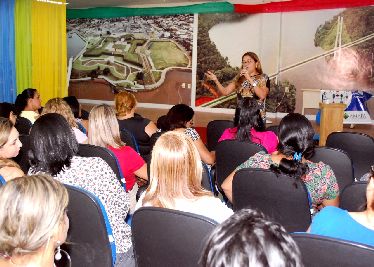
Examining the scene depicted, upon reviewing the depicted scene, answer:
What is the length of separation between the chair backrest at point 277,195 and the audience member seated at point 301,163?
0.07m

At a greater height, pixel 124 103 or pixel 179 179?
pixel 124 103

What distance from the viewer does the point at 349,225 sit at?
1651 millimetres

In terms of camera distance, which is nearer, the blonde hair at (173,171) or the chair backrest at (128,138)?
the blonde hair at (173,171)

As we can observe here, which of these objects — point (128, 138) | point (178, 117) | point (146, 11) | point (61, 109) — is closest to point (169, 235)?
point (178, 117)

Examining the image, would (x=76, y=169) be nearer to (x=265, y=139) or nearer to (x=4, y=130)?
(x=4, y=130)

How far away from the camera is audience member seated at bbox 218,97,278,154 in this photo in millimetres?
3668

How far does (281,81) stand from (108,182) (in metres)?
7.68

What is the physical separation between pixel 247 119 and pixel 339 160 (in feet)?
2.77

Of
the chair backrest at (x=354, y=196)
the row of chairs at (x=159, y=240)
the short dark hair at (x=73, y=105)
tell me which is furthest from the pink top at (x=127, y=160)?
the short dark hair at (x=73, y=105)

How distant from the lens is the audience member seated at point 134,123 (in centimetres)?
450

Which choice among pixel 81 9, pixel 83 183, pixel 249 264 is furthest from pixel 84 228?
pixel 81 9

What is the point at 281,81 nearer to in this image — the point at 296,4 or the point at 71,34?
the point at 296,4

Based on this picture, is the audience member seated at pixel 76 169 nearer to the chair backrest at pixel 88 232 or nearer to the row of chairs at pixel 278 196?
the chair backrest at pixel 88 232

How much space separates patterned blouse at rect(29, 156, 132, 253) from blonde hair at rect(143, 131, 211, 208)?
410 millimetres
